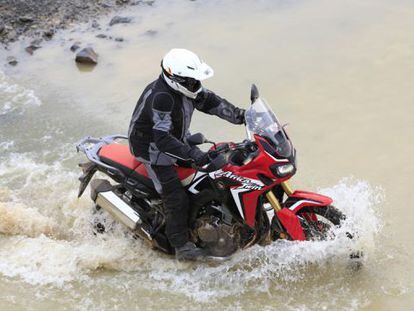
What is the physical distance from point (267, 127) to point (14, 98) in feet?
19.1

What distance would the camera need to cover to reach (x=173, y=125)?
196 inches

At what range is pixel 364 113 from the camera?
26.1 ft

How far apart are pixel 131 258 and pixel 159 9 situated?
717 cm

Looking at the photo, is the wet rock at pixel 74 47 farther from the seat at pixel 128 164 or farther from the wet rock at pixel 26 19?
the seat at pixel 128 164

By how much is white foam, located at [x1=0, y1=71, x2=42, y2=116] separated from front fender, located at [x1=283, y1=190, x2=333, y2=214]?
545 centimetres

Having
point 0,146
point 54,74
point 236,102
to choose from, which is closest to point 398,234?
point 236,102

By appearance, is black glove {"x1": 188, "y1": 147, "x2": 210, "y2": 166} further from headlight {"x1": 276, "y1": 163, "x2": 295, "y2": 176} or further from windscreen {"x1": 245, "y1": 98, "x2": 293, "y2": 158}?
headlight {"x1": 276, "y1": 163, "x2": 295, "y2": 176}

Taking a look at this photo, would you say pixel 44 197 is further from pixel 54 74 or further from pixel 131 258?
pixel 54 74

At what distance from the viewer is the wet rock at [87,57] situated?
32.6 ft

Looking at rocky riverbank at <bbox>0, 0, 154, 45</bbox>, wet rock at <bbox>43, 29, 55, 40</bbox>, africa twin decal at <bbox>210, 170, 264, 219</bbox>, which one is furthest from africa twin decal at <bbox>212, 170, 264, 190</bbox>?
wet rock at <bbox>43, 29, 55, 40</bbox>

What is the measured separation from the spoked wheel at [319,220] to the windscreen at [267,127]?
0.64 meters

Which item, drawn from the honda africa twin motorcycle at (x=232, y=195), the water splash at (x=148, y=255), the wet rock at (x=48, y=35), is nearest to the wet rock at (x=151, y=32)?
the wet rock at (x=48, y=35)

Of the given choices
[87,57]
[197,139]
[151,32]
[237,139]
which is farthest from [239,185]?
[151,32]

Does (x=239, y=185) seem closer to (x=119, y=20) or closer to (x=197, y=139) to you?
(x=197, y=139)
